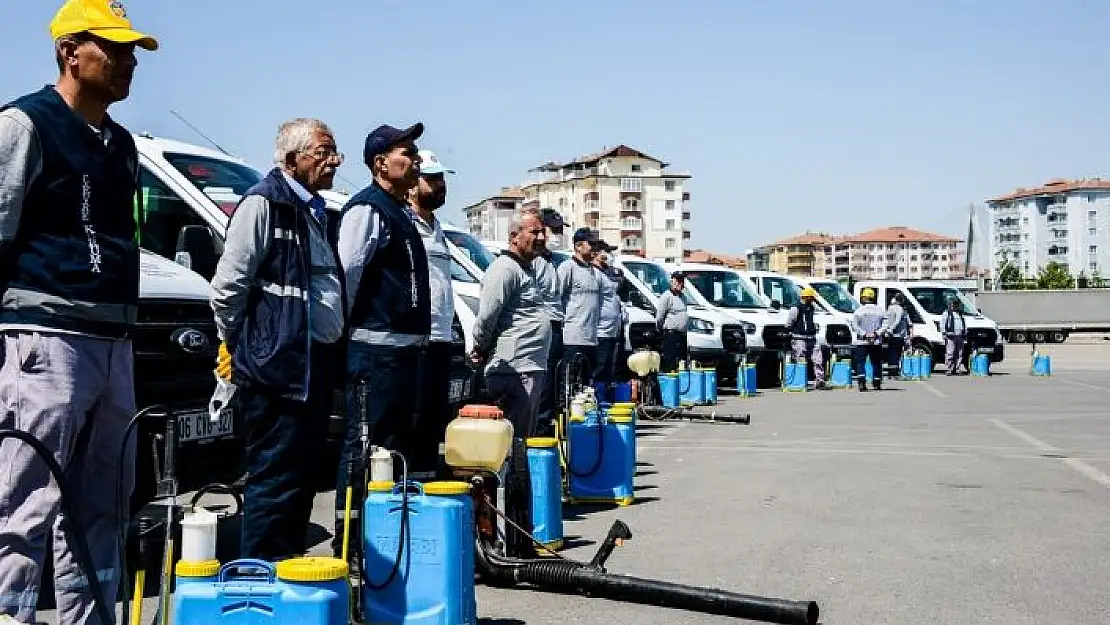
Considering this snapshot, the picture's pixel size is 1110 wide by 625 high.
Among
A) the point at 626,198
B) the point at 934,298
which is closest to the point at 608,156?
the point at 626,198

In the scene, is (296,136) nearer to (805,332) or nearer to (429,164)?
(429,164)

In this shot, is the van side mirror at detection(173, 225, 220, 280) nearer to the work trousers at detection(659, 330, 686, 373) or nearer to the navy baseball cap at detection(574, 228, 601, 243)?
the navy baseball cap at detection(574, 228, 601, 243)

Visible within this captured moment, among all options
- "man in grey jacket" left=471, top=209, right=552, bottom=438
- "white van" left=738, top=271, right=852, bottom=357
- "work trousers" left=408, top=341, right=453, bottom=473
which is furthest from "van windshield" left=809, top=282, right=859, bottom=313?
"work trousers" left=408, top=341, right=453, bottom=473

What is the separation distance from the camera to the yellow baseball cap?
429 centimetres

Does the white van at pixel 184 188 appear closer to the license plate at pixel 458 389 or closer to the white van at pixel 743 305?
the license plate at pixel 458 389

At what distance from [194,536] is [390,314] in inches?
84.8

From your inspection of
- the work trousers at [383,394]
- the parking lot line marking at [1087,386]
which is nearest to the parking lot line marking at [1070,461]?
the work trousers at [383,394]

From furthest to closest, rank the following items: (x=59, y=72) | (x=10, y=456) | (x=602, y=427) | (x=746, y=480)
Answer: (x=746, y=480)
(x=602, y=427)
(x=59, y=72)
(x=10, y=456)

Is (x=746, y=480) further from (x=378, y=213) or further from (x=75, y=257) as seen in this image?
(x=75, y=257)

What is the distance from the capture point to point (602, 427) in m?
9.39

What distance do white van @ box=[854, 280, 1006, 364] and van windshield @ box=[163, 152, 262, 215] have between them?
24.1 meters

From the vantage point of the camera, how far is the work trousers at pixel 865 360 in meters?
25.2

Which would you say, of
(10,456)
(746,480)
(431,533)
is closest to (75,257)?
(10,456)

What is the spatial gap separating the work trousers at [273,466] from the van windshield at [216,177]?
4.22m
